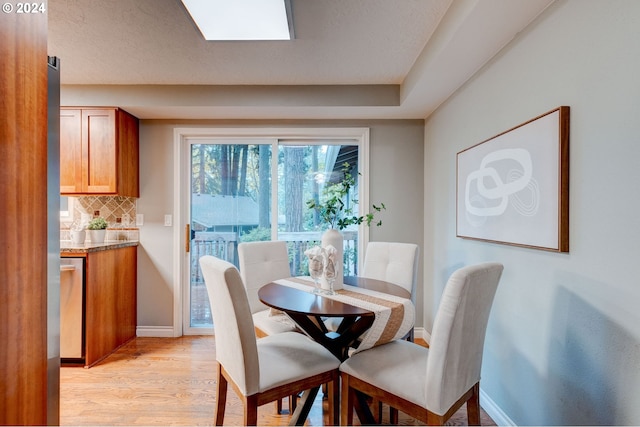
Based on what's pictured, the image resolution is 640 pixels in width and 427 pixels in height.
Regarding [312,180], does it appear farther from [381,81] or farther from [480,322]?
[480,322]

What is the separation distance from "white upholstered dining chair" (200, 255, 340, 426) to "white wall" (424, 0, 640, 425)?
3.30ft

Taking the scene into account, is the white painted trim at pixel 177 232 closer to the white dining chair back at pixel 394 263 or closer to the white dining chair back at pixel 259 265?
the white dining chair back at pixel 259 265

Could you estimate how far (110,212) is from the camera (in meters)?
3.08

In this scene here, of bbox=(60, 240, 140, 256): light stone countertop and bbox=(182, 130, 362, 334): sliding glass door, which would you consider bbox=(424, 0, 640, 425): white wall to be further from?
bbox=(60, 240, 140, 256): light stone countertop

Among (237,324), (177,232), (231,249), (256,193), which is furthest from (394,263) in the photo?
(177,232)

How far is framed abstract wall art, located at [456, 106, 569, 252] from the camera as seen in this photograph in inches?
53.0

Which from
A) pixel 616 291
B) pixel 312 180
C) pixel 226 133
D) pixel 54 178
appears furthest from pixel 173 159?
pixel 616 291

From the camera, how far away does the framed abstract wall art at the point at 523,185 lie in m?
1.35

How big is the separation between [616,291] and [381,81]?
2121mm

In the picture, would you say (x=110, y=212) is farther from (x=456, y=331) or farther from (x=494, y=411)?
(x=494, y=411)

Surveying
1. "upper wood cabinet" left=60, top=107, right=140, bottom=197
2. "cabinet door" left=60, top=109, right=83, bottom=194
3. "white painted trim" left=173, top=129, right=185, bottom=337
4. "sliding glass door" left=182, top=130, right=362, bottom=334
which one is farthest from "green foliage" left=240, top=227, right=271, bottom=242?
"cabinet door" left=60, top=109, right=83, bottom=194

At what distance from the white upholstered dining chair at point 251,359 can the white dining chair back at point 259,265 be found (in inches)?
23.6

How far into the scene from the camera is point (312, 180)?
321 centimetres

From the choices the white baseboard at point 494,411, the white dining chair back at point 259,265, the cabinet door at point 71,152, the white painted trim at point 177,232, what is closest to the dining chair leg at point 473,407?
the white baseboard at point 494,411
